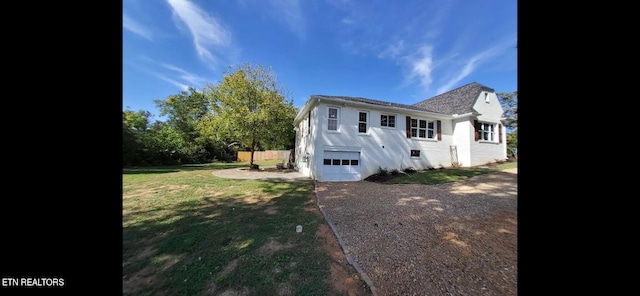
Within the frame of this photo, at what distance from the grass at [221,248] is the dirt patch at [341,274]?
0.11 meters

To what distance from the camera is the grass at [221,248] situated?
2.65 meters

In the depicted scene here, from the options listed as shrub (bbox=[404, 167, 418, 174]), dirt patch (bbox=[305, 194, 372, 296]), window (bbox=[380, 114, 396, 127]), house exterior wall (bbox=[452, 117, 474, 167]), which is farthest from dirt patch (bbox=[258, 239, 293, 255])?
house exterior wall (bbox=[452, 117, 474, 167])

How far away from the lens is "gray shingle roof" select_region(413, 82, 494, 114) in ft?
46.8

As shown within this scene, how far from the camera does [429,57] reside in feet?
38.0

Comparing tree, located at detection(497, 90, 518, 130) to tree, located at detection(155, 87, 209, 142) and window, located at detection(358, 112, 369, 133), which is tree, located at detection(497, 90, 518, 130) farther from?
tree, located at detection(155, 87, 209, 142)

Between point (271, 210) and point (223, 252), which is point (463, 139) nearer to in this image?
point (271, 210)

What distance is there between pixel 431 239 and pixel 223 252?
3619mm

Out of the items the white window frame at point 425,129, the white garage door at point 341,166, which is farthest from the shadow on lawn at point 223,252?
the white window frame at point 425,129

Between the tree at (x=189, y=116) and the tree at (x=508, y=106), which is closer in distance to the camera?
the tree at (x=508, y=106)

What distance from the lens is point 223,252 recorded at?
3.38 m

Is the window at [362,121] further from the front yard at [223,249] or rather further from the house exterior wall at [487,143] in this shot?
the house exterior wall at [487,143]
